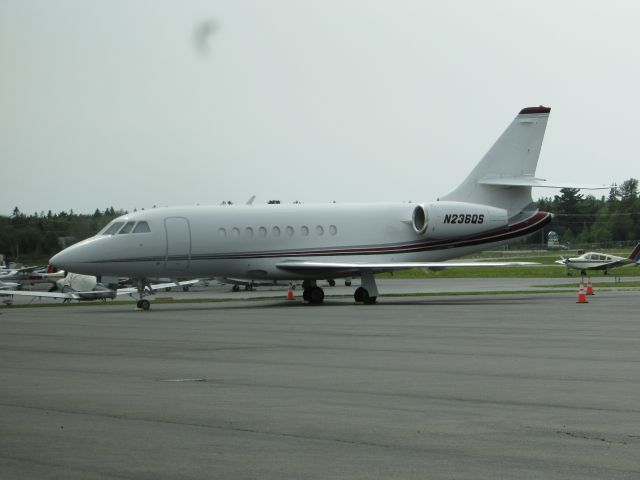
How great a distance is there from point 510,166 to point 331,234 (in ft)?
23.2

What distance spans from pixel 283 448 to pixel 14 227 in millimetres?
54038

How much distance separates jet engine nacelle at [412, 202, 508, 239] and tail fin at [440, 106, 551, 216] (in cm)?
59

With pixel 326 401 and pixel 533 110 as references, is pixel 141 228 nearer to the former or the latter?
pixel 533 110

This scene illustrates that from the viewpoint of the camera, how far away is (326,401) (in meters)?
12.4

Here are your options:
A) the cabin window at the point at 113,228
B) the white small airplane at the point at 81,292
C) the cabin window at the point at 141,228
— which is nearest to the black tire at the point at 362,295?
the cabin window at the point at 141,228

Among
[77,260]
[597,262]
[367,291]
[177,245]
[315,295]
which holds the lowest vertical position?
[315,295]

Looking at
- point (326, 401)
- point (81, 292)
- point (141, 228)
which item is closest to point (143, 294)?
point (141, 228)

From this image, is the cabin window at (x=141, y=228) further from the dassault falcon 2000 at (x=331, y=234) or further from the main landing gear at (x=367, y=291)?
the main landing gear at (x=367, y=291)

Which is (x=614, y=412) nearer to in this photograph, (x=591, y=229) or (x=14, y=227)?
(x=14, y=227)

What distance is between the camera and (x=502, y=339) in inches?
806

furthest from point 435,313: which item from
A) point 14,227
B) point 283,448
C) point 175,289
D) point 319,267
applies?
point 14,227

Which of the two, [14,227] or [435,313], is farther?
[14,227]

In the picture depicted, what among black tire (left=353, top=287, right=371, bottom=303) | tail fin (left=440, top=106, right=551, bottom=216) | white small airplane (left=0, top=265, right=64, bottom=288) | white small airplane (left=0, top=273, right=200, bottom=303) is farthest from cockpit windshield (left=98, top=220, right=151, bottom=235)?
white small airplane (left=0, top=265, right=64, bottom=288)

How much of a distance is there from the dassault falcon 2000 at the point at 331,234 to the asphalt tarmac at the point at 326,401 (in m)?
9.56
